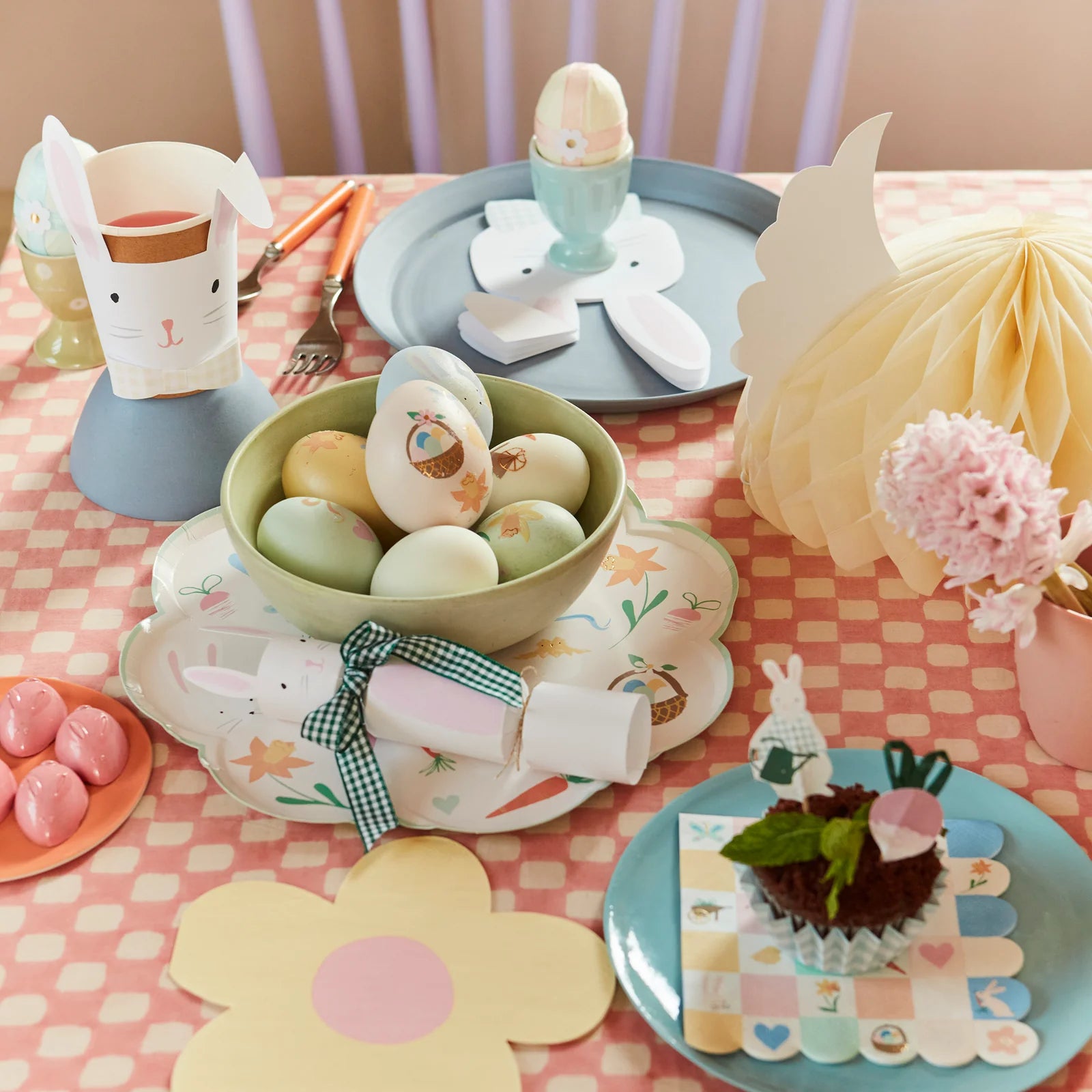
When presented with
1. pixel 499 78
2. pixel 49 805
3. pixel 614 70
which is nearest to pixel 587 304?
pixel 49 805

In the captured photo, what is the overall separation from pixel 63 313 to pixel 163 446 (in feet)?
0.74

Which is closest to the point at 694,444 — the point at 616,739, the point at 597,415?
the point at 597,415

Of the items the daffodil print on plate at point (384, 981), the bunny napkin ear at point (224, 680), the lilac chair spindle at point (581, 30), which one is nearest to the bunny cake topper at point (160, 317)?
the bunny napkin ear at point (224, 680)

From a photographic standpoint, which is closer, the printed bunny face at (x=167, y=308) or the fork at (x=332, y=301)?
the printed bunny face at (x=167, y=308)

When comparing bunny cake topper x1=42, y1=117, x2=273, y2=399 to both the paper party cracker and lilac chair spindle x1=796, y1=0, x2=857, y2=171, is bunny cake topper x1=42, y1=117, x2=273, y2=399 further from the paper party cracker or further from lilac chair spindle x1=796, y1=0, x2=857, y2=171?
lilac chair spindle x1=796, y1=0, x2=857, y2=171

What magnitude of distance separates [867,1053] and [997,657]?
30 cm

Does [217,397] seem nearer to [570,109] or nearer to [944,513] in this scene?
[570,109]

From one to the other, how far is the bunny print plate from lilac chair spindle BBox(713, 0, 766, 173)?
1.08 m

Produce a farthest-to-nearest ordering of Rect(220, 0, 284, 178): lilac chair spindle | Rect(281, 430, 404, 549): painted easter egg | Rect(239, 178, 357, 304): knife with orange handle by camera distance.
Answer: Rect(220, 0, 284, 178): lilac chair spindle
Rect(239, 178, 357, 304): knife with orange handle
Rect(281, 430, 404, 549): painted easter egg

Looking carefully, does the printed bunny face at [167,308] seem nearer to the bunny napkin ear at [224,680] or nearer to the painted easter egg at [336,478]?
the painted easter egg at [336,478]

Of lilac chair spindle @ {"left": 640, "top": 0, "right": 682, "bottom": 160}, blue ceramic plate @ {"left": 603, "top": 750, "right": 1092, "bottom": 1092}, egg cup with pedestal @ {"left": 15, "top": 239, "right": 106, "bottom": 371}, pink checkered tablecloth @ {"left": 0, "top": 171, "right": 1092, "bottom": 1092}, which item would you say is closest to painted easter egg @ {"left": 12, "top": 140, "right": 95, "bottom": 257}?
egg cup with pedestal @ {"left": 15, "top": 239, "right": 106, "bottom": 371}

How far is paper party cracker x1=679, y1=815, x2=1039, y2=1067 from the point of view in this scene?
0.51 meters

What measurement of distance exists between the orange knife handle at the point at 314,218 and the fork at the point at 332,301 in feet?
0.04

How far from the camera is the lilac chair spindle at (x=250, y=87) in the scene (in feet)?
5.15
